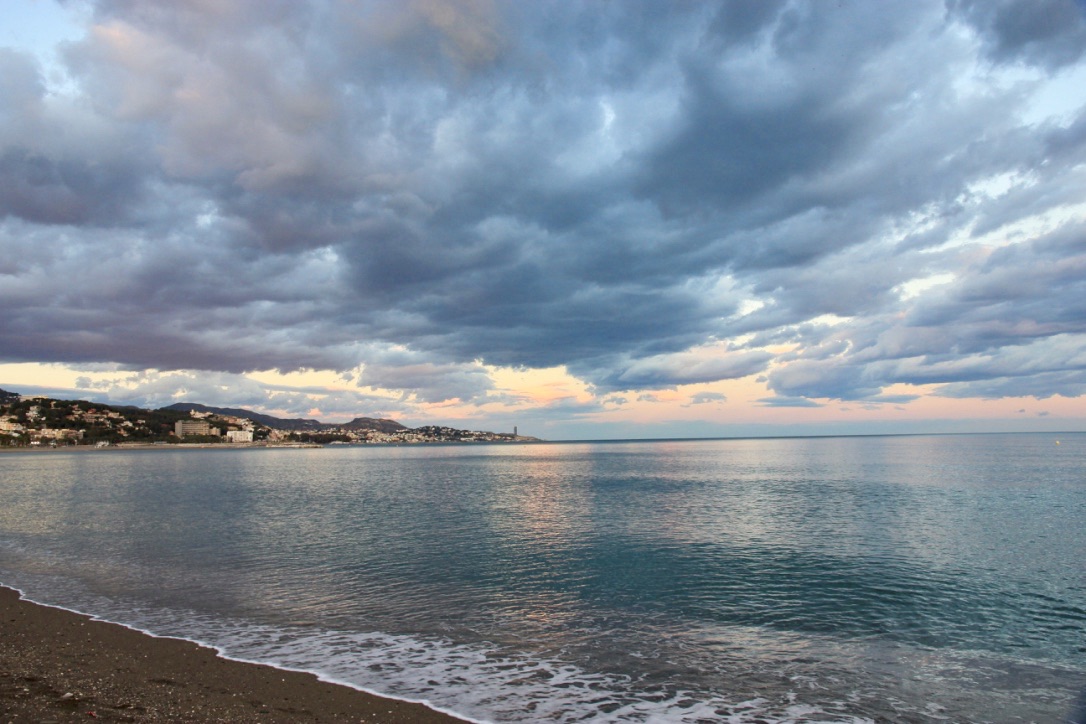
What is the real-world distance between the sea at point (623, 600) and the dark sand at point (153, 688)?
37.6 inches

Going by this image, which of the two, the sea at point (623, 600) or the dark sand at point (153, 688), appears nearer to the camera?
the dark sand at point (153, 688)

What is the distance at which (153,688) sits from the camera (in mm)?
14297

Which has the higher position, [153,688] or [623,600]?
[153,688]

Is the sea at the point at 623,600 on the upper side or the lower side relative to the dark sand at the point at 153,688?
lower

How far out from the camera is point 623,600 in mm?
25094

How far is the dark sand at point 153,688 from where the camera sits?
41.7ft

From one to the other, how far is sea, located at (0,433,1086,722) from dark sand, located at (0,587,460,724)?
954 millimetres

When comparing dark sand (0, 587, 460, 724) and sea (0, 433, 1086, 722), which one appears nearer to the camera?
dark sand (0, 587, 460, 724)

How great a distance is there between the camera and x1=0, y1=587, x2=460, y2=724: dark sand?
1270 cm

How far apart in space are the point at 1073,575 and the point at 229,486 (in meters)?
96.8

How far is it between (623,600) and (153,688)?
54.7 feet

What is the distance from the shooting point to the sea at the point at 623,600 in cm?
1548

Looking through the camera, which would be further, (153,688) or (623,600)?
(623,600)

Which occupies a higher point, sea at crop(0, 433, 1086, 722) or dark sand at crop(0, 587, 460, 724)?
dark sand at crop(0, 587, 460, 724)
